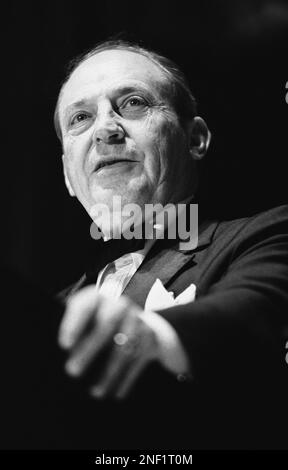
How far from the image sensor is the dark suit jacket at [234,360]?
773 millimetres

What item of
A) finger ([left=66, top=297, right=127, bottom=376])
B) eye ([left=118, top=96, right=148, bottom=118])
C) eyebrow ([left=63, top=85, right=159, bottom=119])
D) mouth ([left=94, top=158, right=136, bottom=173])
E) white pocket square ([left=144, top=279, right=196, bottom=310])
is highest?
eyebrow ([left=63, top=85, right=159, bottom=119])

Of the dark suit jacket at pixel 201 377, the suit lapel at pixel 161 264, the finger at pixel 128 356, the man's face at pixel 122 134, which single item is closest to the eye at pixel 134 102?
the man's face at pixel 122 134

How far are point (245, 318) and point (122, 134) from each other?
695mm

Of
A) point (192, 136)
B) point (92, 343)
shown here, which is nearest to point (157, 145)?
point (192, 136)

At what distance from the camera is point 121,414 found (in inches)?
28.6

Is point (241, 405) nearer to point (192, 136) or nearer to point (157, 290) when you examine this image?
point (157, 290)

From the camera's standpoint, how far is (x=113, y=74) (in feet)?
5.19

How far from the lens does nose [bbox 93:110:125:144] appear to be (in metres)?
1.50

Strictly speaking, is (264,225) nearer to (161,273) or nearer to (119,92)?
(161,273)

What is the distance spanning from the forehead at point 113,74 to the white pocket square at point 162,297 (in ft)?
1.71

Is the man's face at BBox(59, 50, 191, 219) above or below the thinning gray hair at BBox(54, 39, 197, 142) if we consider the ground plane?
below

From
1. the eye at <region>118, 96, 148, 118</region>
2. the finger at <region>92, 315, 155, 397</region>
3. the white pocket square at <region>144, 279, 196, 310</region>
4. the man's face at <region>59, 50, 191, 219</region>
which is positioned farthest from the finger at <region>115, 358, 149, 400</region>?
the eye at <region>118, 96, 148, 118</region>

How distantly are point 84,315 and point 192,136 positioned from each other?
101 centimetres

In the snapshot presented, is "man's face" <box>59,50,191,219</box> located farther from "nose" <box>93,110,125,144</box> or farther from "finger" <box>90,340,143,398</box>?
"finger" <box>90,340,143,398</box>
